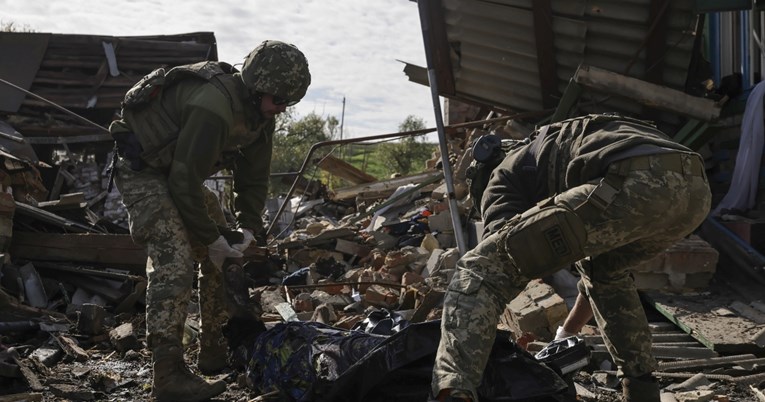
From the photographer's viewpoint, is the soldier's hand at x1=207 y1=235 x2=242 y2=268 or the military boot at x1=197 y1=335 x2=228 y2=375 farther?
the military boot at x1=197 y1=335 x2=228 y2=375

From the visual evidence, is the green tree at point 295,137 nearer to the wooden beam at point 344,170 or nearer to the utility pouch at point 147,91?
the wooden beam at point 344,170

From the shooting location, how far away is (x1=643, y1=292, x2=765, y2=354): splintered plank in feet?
14.0

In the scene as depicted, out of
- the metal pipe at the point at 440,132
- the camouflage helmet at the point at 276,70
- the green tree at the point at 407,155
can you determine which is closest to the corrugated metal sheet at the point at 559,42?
the metal pipe at the point at 440,132

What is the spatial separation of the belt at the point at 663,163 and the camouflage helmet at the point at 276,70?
1769 mm

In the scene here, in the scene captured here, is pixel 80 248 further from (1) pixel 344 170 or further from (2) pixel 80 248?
(1) pixel 344 170

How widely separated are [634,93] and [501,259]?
13.5 feet

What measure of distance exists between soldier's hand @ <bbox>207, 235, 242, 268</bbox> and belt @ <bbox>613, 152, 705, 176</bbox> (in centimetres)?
208

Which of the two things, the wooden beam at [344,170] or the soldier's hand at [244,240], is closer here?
the soldier's hand at [244,240]

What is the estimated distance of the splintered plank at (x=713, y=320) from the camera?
168 inches

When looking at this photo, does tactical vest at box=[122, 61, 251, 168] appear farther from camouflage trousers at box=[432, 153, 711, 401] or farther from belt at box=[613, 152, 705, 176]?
belt at box=[613, 152, 705, 176]

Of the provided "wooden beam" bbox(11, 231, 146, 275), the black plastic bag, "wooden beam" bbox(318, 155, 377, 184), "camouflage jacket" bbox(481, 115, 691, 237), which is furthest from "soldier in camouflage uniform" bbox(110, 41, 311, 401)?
"wooden beam" bbox(318, 155, 377, 184)

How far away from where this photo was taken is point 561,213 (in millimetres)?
2697

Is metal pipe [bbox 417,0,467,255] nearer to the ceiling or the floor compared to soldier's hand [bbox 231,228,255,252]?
nearer to the ceiling

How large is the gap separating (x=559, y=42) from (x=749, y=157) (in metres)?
2.01
